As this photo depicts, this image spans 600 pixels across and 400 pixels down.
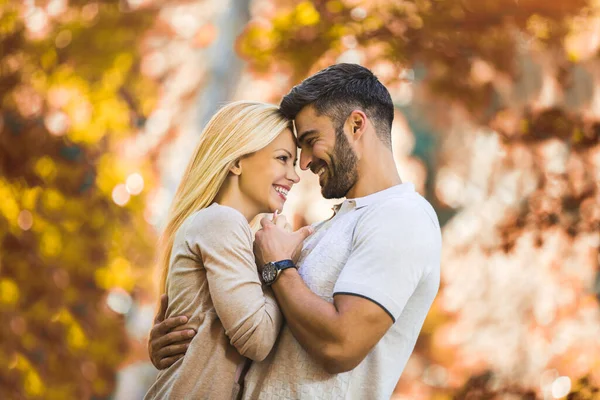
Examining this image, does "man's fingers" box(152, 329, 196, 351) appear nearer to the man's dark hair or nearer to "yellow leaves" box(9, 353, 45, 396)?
the man's dark hair

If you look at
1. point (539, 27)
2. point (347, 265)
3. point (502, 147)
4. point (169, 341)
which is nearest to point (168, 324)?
point (169, 341)

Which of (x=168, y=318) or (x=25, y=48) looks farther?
(x=25, y=48)

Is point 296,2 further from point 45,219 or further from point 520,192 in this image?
point 45,219

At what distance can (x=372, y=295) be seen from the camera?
186 centimetres

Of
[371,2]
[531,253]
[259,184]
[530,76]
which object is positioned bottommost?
[531,253]

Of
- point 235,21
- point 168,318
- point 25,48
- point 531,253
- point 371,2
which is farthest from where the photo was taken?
point 25,48

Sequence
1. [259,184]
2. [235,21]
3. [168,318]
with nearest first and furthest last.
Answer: [168,318] < [259,184] < [235,21]

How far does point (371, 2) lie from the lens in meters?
5.20

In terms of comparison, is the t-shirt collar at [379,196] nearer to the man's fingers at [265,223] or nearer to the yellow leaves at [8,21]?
the man's fingers at [265,223]

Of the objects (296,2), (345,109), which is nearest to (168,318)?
(345,109)

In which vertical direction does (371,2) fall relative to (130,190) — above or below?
above

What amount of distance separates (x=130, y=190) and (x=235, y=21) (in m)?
1.83

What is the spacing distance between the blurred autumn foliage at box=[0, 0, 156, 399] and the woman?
3.93 m

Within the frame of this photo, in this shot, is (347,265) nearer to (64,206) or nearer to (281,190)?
(281,190)
